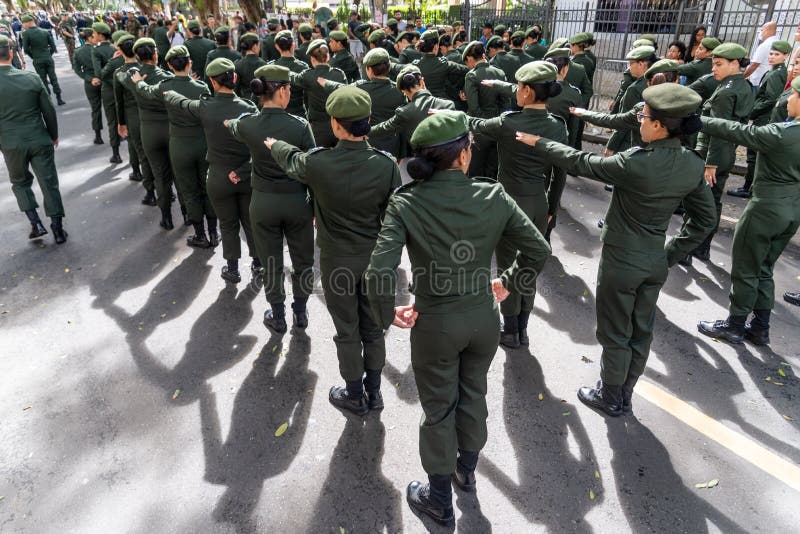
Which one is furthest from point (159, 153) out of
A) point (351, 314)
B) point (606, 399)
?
point (606, 399)

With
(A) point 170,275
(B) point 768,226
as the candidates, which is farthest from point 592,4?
(A) point 170,275

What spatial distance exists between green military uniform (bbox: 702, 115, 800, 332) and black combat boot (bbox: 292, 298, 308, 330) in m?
3.67

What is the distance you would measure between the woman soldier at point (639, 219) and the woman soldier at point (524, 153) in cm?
58

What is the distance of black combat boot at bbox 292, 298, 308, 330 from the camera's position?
→ 4.84m

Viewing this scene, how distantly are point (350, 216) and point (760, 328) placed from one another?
12.4 ft

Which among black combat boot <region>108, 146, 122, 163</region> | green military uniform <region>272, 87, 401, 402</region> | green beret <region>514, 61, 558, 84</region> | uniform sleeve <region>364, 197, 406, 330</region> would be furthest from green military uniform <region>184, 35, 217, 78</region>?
uniform sleeve <region>364, 197, 406, 330</region>

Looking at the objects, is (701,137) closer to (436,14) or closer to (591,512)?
(591,512)

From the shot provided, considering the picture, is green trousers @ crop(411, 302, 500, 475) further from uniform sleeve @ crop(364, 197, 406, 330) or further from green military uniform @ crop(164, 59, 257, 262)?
green military uniform @ crop(164, 59, 257, 262)

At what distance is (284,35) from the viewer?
24.1ft

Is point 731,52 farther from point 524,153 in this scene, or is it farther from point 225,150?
point 225,150

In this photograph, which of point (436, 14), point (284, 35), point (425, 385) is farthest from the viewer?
point (436, 14)

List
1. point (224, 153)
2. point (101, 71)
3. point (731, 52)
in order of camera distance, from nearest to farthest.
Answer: point (224, 153)
point (731, 52)
point (101, 71)

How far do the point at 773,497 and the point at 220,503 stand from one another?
3.30 metres

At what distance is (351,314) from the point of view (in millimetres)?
3555
